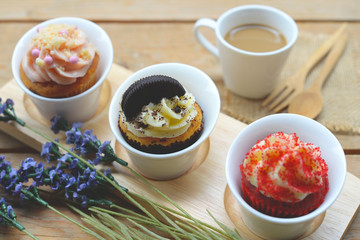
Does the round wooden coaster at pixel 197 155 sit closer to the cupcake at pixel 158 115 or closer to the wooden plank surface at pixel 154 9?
the cupcake at pixel 158 115

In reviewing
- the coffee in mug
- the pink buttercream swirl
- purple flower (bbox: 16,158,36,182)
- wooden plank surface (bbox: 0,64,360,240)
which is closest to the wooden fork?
the coffee in mug

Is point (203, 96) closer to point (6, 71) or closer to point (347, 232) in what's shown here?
point (347, 232)

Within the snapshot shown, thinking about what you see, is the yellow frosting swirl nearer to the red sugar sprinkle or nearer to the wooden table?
the red sugar sprinkle

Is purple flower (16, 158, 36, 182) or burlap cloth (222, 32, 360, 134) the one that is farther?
burlap cloth (222, 32, 360, 134)

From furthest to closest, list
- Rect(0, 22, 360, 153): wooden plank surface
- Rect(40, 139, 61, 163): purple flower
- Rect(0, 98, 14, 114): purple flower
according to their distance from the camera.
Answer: Rect(0, 22, 360, 153): wooden plank surface → Rect(0, 98, 14, 114): purple flower → Rect(40, 139, 61, 163): purple flower

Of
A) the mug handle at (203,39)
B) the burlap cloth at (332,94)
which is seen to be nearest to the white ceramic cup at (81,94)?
the mug handle at (203,39)

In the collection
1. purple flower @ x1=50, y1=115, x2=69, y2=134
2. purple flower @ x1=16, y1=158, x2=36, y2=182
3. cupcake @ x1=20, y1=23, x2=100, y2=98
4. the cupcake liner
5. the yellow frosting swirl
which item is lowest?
the cupcake liner

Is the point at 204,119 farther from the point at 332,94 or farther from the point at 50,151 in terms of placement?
the point at 332,94
